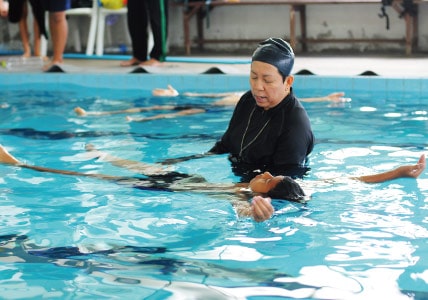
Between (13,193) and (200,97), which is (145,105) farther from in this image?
(13,193)

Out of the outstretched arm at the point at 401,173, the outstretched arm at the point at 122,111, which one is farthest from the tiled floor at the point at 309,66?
the outstretched arm at the point at 401,173

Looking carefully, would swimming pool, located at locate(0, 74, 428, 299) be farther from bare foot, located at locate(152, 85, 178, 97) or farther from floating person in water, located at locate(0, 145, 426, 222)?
bare foot, located at locate(152, 85, 178, 97)

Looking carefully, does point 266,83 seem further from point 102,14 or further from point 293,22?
point 102,14

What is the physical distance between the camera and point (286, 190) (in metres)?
4.04

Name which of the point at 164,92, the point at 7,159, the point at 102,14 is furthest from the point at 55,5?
the point at 7,159

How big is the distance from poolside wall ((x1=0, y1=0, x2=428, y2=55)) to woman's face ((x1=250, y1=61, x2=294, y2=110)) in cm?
769

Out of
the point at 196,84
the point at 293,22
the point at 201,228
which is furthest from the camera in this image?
the point at 293,22

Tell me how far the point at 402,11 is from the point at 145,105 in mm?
4730

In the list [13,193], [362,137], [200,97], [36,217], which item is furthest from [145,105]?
[36,217]

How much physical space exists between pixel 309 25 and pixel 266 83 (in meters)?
8.38

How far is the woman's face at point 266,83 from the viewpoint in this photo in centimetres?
425

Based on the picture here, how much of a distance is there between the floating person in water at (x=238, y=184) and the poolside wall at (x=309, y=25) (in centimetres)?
728

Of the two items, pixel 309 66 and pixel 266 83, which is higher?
pixel 266 83

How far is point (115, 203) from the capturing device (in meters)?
4.40
